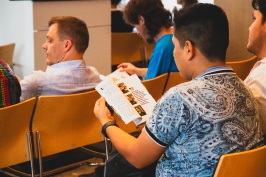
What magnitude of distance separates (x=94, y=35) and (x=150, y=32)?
162cm

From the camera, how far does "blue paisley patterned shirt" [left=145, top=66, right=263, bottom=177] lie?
1.74 meters

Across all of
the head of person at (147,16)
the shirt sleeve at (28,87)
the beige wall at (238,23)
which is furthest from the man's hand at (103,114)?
the beige wall at (238,23)

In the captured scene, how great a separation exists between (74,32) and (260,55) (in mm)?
1296

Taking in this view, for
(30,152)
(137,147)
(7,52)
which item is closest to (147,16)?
(30,152)

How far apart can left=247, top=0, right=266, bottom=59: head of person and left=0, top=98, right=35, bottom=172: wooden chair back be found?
3.84ft

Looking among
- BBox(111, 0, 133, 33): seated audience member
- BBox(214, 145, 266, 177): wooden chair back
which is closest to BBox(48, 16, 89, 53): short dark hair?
BBox(214, 145, 266, 177): wooden chair back

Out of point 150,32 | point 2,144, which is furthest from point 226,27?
point 150,32

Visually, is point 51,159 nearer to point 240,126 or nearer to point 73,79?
point 73,79

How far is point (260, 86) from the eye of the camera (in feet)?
6.94

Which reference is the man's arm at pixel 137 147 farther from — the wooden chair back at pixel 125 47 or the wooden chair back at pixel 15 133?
the wooden chair back at pixel 125 47

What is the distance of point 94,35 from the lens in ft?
17.0

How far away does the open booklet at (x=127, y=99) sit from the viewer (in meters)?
2.12

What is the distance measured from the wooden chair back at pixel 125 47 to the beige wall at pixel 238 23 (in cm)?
127

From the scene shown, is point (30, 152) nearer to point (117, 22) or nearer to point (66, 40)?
point (66, 40)
